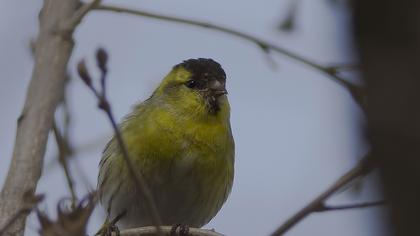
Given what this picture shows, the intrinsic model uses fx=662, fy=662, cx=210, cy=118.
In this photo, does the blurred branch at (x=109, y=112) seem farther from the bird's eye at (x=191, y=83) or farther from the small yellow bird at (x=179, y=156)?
the bird's eye at (x=191, y=83)

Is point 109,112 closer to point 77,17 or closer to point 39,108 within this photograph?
point 39,108

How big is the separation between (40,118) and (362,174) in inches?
61.9

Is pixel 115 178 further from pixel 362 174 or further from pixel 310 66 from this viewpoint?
pixel 362 174

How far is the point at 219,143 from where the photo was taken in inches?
175

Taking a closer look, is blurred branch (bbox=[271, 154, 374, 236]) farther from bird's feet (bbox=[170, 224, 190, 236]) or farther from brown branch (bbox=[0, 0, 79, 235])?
bird's feet (bbox=[170, 224, 190, 236])

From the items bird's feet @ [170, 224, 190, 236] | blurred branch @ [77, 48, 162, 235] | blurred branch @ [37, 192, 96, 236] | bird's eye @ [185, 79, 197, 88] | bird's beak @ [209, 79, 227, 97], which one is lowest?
bird's feet @ [170, 224, 190, 236]

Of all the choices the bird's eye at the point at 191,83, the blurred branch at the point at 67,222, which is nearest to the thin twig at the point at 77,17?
the blurred branch at the point at 67,222

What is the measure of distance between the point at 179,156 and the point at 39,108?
5.77 ft

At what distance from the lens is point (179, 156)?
4.23m

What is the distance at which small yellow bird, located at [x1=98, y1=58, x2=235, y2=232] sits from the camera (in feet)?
13.8

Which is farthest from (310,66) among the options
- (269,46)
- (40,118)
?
(40,118)

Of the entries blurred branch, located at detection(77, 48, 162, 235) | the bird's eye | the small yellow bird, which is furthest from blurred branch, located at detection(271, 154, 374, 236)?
the bird's eye

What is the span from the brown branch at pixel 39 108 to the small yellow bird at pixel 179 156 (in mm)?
1477

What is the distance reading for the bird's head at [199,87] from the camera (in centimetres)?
466
